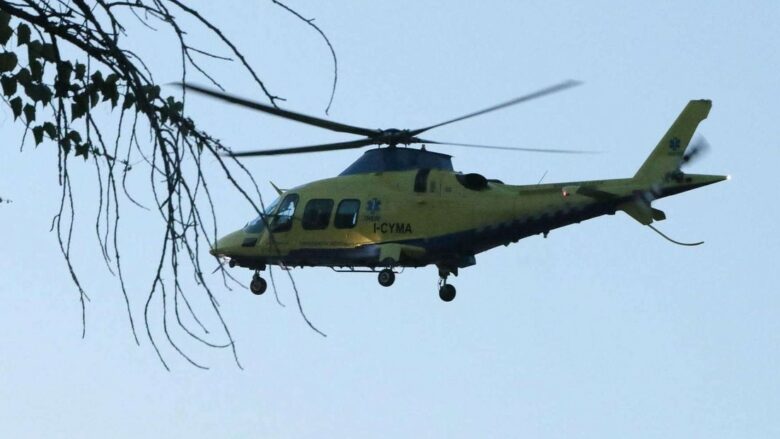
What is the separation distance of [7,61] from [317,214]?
2159cm

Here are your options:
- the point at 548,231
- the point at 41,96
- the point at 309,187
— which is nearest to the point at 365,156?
the point at 309,187

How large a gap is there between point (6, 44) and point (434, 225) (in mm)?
20639

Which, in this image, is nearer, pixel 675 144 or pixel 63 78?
pixel 63 78

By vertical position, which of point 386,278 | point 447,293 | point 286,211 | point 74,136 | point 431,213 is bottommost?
point 74,136

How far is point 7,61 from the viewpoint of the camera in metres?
4.63

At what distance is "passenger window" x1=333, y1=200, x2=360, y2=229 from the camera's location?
84.7 feet

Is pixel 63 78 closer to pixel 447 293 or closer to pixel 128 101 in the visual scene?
pixel 128 101

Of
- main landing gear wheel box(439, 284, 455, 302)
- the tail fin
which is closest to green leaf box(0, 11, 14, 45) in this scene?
the tail fin

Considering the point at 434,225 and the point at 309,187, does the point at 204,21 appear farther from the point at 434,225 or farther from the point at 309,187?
the point at 309,187

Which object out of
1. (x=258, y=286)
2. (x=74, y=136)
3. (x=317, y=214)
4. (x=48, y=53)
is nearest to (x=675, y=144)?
(x=317, y=214)

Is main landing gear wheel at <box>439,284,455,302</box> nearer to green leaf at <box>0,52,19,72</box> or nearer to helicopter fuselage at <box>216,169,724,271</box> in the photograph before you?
helicopter fuselage at <box>216,169,724,271</box>

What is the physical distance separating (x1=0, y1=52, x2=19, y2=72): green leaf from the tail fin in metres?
20.9

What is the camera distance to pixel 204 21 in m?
4.09

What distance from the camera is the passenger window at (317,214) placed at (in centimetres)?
Answer: 2603
